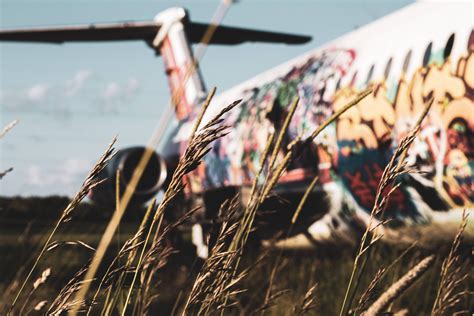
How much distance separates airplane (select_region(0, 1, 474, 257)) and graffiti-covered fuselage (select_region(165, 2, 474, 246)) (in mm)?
11

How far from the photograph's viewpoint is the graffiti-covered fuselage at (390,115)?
443cm

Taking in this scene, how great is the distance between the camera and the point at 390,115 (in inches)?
200

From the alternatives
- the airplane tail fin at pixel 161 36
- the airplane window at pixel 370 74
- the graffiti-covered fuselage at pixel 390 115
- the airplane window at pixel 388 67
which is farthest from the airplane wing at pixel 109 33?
the airplane window at pixel 388 67

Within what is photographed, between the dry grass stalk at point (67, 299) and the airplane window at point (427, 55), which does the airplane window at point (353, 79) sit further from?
the dry grass stalk at point (67, 299)

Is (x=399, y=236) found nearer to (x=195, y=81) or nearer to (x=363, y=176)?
(x=363, y=176)

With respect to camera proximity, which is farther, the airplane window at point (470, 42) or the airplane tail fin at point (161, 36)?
the airplane tail fin at point (161, 36)

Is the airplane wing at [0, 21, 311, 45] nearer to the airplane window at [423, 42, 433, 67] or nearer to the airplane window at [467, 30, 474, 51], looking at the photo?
the airplane window at [423, 42, 433, 67]

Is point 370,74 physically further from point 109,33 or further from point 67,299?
point 109,33

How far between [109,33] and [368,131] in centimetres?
872

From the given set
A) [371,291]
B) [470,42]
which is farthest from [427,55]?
[371,291]

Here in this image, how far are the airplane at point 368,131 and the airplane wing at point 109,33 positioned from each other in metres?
4.15

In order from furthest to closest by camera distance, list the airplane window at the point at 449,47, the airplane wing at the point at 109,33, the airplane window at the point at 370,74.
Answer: the airplane wing at the point at 109,33 → the airplane window at the point at 370,74 → the airplane window at the point at 449,47

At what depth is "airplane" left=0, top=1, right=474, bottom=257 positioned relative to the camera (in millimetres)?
4457

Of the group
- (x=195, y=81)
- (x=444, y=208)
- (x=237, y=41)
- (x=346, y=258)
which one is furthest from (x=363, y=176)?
(x=237, y=41)
